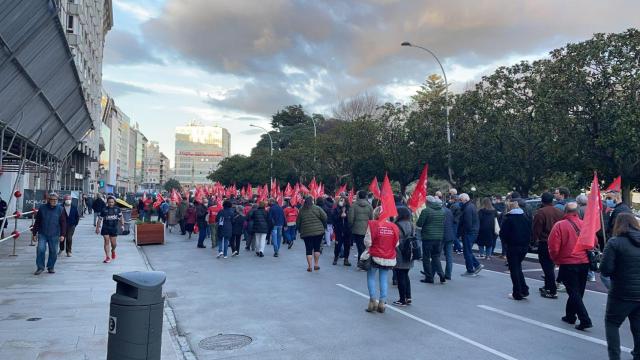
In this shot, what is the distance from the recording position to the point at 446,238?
11.1m

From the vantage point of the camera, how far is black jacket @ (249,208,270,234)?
14562mm

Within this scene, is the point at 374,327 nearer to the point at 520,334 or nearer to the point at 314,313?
the point at 314,313

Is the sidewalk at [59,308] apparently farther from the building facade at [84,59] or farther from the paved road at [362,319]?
the building facade at [84,59]

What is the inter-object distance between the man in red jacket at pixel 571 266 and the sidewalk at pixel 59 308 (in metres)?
5.40

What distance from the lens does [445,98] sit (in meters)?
29.8

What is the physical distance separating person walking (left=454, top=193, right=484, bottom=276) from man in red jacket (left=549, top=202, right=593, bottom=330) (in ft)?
14.0

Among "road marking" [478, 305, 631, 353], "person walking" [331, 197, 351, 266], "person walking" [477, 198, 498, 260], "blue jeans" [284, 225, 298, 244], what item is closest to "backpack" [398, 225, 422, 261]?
"road marking" [478, 305, 631, 353]

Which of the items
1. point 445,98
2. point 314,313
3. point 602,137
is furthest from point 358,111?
point 314,313

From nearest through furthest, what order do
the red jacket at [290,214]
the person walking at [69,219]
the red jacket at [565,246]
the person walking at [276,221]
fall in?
the red jacket at [565,246], the person walking at [69,219], the person walking at [276,221], the red jacket at [290,214]

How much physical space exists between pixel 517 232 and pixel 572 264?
1796 mm

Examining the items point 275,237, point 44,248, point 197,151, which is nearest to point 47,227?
point 44,248

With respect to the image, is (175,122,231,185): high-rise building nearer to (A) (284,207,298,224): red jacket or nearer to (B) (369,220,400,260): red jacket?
(A) (284,207,298,224): red jacket

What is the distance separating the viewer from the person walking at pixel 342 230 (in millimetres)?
13047

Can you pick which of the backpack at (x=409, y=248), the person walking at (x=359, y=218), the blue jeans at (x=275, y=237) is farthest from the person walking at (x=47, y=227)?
the backpack at (x=409, y=248)
